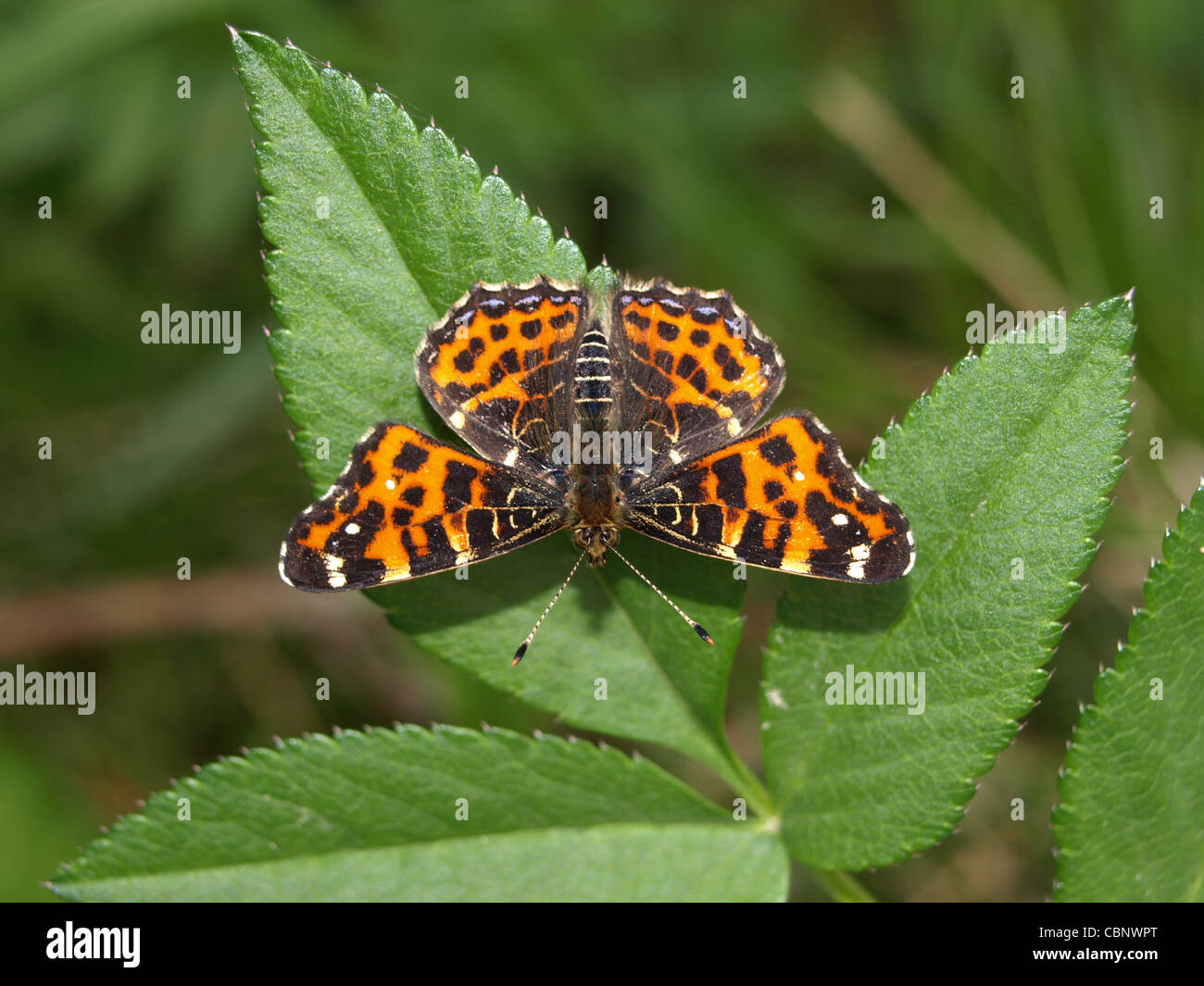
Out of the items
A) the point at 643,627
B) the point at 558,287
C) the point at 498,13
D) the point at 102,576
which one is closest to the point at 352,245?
the point at 558,287

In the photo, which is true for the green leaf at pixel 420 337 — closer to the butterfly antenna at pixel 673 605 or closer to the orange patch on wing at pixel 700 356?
the butterfly antenna at pixel 673 605

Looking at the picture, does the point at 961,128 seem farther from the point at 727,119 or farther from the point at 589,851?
the point at 589,851

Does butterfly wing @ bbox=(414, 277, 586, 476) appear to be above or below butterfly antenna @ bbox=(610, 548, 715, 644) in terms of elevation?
above

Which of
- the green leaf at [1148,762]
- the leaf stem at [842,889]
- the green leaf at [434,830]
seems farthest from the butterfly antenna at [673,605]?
the green leaf at [1148,762]

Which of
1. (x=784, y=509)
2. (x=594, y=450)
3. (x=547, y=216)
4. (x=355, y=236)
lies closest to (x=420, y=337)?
(x=355, y=236)

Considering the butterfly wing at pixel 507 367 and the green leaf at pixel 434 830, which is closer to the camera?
the green leaf at pixel 434 830

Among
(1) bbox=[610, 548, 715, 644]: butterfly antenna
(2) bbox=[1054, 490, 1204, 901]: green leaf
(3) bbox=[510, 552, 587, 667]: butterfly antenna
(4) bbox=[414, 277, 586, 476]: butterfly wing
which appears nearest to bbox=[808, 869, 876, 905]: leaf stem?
(2) bbox=[1054, 490, 1204, 901]: green leaf

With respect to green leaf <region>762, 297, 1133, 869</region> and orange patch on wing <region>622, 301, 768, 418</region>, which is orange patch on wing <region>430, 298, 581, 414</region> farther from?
green leaf <region>762, 297, 1133, 869</region>

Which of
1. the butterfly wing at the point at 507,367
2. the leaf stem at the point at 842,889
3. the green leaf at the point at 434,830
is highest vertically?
the butterfly wing at the point at 507,367
